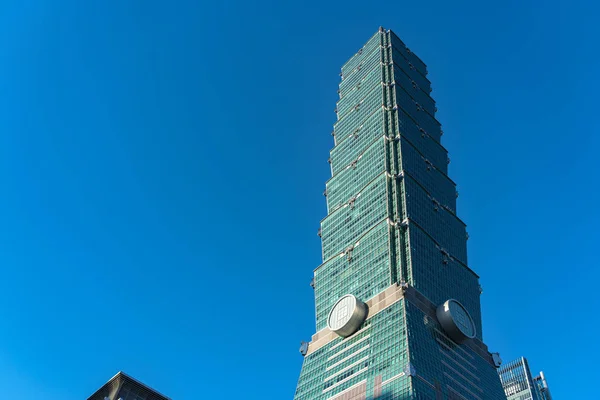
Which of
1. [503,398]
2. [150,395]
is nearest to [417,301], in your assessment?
[503,398]

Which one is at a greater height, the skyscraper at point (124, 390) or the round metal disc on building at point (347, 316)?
the round metal disc on building at point (347, 316)

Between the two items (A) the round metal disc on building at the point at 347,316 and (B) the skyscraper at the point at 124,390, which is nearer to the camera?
(B) the skyscraper at the point at 124,390

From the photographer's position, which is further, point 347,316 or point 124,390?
point 347,316

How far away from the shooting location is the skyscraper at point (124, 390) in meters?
136

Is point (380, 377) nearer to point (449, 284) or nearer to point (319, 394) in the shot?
point (319, 394)

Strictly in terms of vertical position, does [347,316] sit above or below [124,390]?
above

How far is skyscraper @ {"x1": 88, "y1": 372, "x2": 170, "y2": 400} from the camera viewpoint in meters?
136

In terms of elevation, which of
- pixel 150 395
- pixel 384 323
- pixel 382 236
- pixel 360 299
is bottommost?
pixel 150 395

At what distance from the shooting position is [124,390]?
136375 millimetres

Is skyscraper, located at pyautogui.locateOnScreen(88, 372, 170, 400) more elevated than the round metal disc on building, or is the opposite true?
the round metal disc on building

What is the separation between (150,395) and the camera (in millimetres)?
140625

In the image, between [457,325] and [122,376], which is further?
[457,325]

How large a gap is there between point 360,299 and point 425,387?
1666 inches

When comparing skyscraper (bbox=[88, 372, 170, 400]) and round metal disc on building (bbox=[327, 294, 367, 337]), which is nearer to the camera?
skyscraper (bbox=[88, 372, 170, 400])
